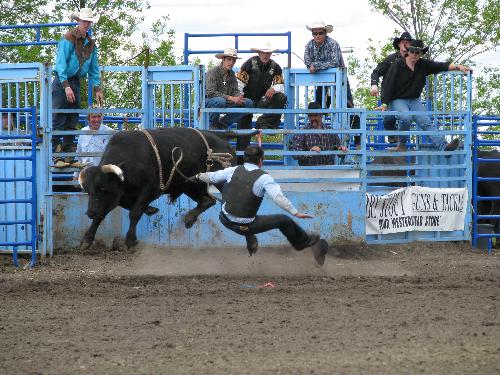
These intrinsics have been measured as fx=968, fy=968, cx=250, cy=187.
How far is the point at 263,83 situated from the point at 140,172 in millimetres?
3757

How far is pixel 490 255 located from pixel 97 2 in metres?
18.9

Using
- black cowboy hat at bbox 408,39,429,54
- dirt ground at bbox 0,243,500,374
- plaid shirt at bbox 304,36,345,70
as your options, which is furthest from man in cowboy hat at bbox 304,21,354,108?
dirt ground at bbox 0,243,500,374

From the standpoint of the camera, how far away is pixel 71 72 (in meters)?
12.0

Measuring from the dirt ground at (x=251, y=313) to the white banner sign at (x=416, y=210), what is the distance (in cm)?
39

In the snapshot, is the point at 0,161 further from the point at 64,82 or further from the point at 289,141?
the point at 289,141

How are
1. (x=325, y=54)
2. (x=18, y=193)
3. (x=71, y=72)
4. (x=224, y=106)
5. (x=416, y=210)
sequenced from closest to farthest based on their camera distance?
1. (x=18, y=193)
2. (x=71, y=72)
3. (x=224, y=106)
4. (x=325, y=54)
5. (x=416, y=210)

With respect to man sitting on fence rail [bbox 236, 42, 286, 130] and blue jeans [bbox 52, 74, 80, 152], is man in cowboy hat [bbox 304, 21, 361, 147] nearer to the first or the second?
man sitting on fence rail [bbox 236, 42, 286, 130]

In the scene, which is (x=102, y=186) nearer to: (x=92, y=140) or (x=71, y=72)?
(x=92, y=140)

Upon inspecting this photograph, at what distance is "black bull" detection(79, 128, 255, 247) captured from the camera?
945 centimetres

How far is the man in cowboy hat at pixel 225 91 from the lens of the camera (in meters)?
12.4

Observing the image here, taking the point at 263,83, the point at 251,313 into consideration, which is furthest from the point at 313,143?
the point at 251,313

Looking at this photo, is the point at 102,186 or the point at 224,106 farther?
the point at 224,106

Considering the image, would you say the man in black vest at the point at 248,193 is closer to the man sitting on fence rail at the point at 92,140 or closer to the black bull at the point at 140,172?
the black bull at the point at 140,172

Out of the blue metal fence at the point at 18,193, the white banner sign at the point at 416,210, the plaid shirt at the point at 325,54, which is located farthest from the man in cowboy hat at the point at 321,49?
the blue metal fence at the point at 18,193
